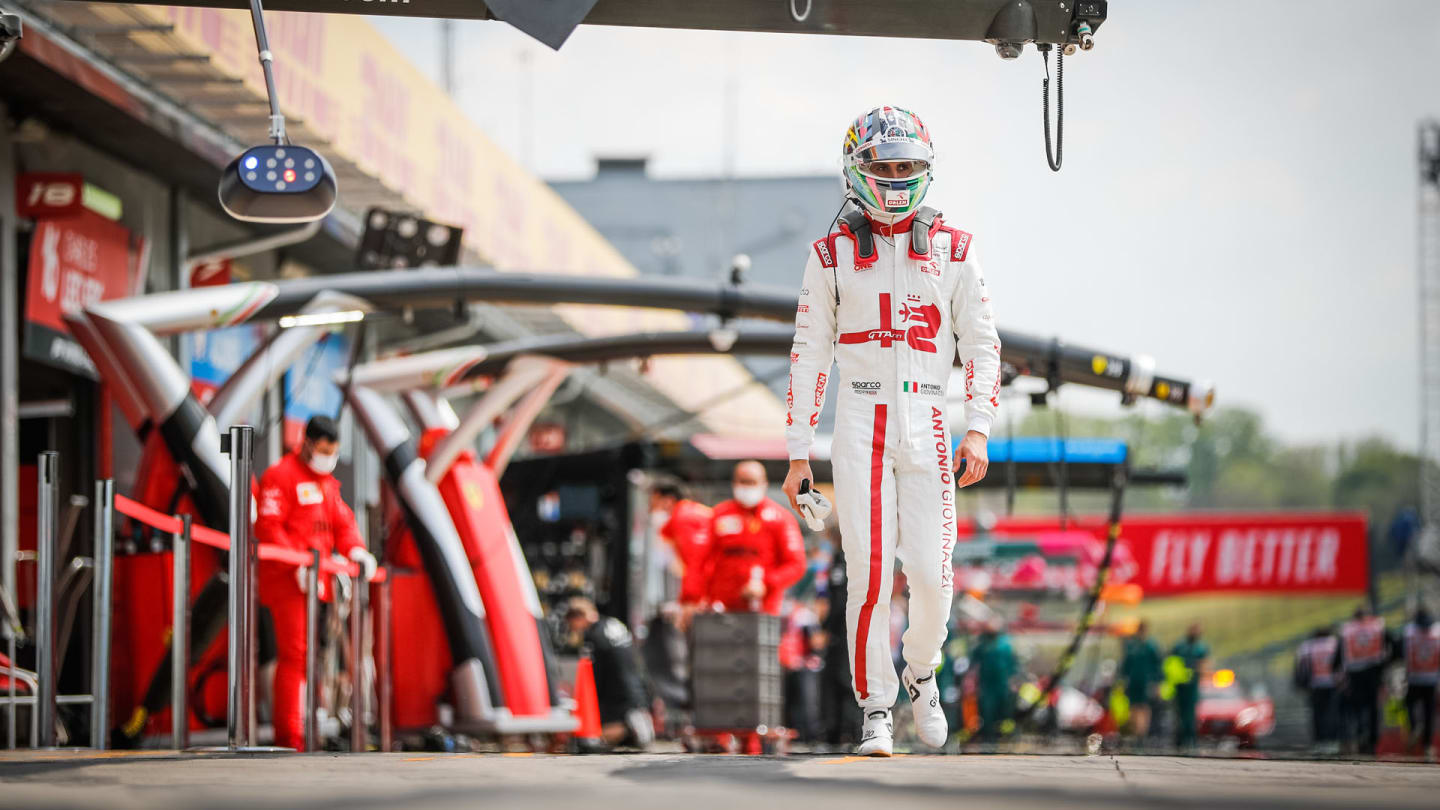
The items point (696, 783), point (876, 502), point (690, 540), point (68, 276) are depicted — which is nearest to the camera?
point (696, 783)

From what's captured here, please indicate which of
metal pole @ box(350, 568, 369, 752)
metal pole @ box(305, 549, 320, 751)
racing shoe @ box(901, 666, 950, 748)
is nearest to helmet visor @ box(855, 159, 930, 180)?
racing shoe @ box(901, 666, 950, 748)

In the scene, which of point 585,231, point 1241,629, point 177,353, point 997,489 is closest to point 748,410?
point 585,231

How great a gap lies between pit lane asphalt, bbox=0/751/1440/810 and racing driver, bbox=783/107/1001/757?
3.01ft

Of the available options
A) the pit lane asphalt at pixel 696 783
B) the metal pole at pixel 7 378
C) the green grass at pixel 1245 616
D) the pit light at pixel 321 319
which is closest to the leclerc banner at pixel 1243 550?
the metal pole at pixel 7 378

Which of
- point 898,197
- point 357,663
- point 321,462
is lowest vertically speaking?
point 357,663

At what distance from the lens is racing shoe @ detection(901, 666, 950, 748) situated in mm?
6676

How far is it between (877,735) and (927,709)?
36 centimetres

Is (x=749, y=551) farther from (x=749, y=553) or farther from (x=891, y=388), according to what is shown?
(x=891, y=388)

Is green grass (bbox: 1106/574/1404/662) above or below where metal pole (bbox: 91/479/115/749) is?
below

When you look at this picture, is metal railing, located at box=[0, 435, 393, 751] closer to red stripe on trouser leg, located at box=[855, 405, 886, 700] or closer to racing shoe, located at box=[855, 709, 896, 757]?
racing shoe, located at box=[855, 709, 896, 757]

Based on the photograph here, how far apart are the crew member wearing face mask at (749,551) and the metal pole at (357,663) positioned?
131 inches

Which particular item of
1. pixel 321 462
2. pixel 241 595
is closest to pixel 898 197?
pixel 241 595

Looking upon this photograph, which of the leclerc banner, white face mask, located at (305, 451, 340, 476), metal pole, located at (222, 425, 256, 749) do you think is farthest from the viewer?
the leclerc banner

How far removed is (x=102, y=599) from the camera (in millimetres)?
7902
